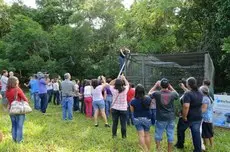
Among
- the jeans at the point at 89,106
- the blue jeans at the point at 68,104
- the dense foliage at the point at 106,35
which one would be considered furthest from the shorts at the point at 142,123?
the dense foliage at the point at 106,35

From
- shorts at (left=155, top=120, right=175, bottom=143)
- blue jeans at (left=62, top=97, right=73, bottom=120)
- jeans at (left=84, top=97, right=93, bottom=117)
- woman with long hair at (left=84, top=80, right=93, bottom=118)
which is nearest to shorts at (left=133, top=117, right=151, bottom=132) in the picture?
shorts at (left=155, top=120, right=175, bottom=143)

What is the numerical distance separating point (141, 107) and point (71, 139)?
270cm

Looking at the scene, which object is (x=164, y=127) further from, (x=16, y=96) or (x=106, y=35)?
(x=106, y=35)

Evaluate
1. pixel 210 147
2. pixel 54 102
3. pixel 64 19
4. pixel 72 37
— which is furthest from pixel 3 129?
pixel 64 19

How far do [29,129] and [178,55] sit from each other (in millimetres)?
6244

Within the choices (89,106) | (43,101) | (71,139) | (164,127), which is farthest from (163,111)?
(43,101)

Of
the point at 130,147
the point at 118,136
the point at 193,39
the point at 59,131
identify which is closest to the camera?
the point at 130,147

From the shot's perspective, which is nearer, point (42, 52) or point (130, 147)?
point (130, 147)

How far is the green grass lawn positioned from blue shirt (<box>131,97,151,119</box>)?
0.94 meters

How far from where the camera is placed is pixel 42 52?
113 ft

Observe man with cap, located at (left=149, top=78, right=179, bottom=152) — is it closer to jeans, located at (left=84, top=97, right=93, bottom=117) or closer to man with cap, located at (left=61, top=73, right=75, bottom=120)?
man with cap, located at (left=61, top=73, right=75, bottom=120)

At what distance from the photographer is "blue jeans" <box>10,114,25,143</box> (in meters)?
9.46

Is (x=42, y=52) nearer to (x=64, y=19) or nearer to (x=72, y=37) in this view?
(x=72, y=37)

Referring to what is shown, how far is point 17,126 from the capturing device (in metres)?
9.53
